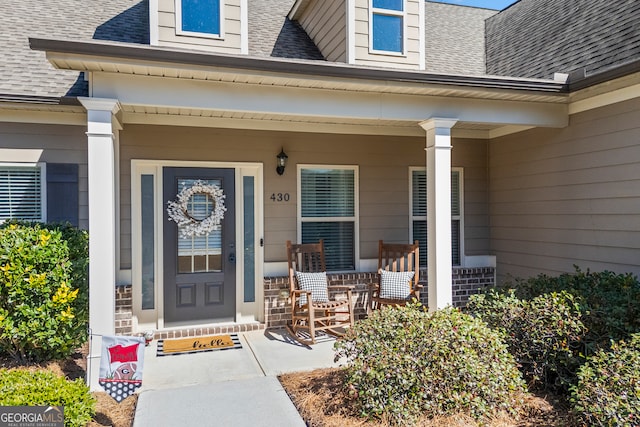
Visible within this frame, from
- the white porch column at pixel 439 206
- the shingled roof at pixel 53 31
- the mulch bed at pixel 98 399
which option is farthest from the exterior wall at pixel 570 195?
the shingled roof at pixel 53 31

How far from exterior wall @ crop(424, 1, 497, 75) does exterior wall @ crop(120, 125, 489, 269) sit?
48.5 inches

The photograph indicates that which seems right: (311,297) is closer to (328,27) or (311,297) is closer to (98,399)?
(98,399)

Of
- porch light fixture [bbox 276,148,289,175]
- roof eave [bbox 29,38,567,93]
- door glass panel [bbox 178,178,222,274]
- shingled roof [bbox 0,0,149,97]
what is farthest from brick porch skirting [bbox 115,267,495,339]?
roof eave [bbox 29,38,567,93]

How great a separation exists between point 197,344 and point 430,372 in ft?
9.25

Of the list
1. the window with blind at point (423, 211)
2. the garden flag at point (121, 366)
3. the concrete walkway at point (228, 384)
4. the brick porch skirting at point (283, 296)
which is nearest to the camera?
the garden flag at point (121, 366)

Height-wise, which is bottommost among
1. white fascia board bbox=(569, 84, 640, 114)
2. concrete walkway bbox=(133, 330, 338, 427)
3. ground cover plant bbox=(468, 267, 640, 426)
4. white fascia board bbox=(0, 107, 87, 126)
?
concrete walkway bbox=(133, 330, 338, 427)

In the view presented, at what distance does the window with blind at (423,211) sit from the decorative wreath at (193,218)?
2.59 m

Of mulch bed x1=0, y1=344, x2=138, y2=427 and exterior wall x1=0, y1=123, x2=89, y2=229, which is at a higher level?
exterior wall x1=0, y1=123, x2=89, y2=229

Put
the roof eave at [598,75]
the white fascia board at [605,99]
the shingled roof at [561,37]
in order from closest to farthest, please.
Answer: the roof eave at [598,75] < the white fascia board at [605,99] < the shingled roof at [561,37]

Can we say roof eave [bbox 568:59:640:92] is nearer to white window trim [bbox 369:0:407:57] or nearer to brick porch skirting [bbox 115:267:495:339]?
white window trim [bbox 369:0:407:57]

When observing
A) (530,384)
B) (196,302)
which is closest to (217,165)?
(196,302)

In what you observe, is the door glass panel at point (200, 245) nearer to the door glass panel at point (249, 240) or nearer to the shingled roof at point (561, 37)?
the door glass panel at point (249, 240)

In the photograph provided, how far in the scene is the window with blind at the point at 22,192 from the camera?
181 inches

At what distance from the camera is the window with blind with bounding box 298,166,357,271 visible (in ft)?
18.4
